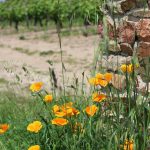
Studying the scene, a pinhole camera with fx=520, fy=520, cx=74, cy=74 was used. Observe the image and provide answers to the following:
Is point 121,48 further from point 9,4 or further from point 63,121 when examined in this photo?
point 9,4

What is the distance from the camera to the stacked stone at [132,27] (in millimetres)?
3781

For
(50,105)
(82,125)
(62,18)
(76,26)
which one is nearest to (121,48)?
(50,105)

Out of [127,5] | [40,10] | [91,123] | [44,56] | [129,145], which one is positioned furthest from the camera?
[40,10]

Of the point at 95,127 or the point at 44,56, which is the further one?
the point at 44,56

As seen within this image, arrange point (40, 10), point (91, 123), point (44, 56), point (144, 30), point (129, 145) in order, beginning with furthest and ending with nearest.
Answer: point (40, 10), point (44, 56), point (144, 30), point (91, 123), point (129, 145)

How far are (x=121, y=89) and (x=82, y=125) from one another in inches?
32.1

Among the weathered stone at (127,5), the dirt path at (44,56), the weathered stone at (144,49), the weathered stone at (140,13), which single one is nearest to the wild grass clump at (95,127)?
the weathered stone at (144,49)

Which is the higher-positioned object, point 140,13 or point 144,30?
point 140,13

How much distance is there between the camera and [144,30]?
3.77m

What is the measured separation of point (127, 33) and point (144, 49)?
18cm

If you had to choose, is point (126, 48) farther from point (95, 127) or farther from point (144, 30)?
point (95, 127)

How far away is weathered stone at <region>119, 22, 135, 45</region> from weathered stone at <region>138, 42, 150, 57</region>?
92mm

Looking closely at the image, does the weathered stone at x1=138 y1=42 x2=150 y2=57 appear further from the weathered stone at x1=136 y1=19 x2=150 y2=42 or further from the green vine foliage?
the green vine foliage

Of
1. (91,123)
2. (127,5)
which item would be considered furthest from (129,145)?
(127,5)
